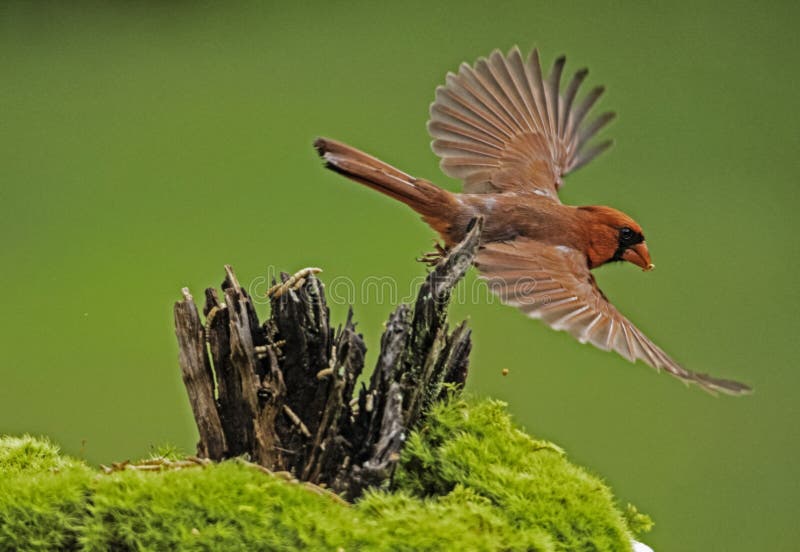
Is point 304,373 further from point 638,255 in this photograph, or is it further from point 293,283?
point 638,255

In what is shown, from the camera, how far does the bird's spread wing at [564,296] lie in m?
2.26

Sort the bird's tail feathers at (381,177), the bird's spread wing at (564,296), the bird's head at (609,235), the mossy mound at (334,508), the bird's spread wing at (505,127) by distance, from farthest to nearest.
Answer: the bird's spread wing at (505,127), the bird's head at (609,235), the bird's tail feathers at (381,177), the bird's spread wing at (564,296), the mossy mound at (334,508)

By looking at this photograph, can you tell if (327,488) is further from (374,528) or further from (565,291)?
(565,291)

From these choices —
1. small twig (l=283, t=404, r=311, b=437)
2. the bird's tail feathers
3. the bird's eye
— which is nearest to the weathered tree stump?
small twig (l=283, t=404, r=311, b=437)

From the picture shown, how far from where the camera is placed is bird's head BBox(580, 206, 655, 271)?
2670 millimetres

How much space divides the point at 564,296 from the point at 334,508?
2.72ft

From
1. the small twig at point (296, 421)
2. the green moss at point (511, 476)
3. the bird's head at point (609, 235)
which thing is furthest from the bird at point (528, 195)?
the small twig at point (296, 421)

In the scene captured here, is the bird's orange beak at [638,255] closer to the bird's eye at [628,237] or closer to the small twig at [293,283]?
the bird's eye at [628,237]

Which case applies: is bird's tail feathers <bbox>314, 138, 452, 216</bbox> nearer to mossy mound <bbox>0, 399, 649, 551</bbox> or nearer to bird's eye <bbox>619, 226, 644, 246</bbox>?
bird's eye <bbox>619, 226, 644, 246</bbox>

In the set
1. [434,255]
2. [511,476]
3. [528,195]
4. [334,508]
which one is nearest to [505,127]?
[528,195]

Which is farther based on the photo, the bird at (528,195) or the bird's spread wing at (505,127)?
the bird's spread wing at (505,127)

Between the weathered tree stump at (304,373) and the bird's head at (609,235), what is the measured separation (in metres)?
0.62

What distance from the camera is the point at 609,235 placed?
2.68 meters

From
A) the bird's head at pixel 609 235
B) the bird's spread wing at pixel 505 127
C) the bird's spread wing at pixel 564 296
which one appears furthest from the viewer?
the bird's spread wing at pixel 505 127
